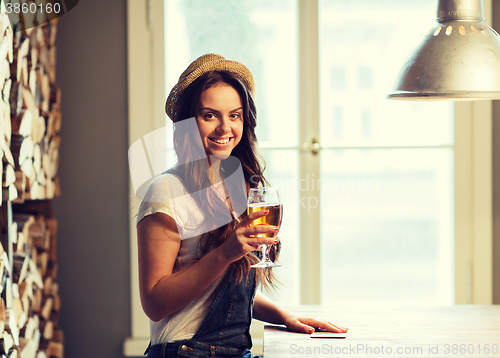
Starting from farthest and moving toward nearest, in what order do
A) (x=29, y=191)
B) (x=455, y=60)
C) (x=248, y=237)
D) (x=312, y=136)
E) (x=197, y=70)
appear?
(x=312, y=136) → (x=29, y=191) → (x=197, y=70) → (x=455, y=60) → (x=248, y=237)

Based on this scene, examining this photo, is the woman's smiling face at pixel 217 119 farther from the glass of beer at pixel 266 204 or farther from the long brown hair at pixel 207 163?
the glass of beer at pixel 266 204

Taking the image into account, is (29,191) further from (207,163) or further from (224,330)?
(224,330)

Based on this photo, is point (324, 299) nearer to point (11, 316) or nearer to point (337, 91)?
point (337, 91)

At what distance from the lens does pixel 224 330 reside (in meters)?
1.35

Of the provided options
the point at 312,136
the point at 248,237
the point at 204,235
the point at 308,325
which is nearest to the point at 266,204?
the point at 248,237

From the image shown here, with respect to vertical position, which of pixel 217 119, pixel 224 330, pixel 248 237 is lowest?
pixel 224 330

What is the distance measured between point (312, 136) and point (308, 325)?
142 centimetres

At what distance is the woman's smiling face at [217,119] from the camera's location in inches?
56.0

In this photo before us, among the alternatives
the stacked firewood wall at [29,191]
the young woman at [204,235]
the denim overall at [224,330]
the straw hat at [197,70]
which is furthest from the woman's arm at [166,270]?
the stacked firewood wall at [29,191]

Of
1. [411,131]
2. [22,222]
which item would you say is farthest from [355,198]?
[22,222]

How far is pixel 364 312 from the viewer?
A: 1464mm

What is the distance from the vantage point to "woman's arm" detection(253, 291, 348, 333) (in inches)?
50.8

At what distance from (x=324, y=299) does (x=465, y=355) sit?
5.06ft

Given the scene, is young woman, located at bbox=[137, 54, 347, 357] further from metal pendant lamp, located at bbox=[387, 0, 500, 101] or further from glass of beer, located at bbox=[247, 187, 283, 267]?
metal pendant lamp, located at bbox=[387, 0, 500, 101]
